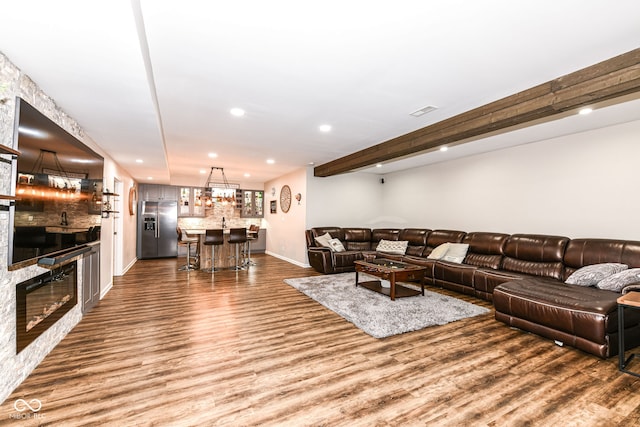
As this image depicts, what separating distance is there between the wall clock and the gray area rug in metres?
3.22

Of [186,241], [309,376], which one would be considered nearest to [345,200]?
[186,241]

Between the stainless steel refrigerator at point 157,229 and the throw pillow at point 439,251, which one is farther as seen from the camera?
the stainless steel refrigerator at point 157,229

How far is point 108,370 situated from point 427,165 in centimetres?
669

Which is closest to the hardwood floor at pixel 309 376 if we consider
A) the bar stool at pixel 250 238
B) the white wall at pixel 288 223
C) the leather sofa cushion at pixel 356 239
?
the bar stool at pixel 250 238

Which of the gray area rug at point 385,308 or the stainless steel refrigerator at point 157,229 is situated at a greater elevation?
the stainless steel refrigerator at point 157,229

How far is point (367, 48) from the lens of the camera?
6.93ft

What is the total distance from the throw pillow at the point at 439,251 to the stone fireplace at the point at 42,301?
5.48 metres

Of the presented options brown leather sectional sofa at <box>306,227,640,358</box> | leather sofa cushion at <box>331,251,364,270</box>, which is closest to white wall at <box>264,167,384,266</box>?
brown leather sectional sofa at <box>306,227,640,358</box>

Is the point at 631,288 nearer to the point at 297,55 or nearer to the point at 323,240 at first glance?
the point at 297,55

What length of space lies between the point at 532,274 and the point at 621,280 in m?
1.24

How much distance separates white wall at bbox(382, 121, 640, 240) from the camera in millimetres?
3754

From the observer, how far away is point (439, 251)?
17.7ft

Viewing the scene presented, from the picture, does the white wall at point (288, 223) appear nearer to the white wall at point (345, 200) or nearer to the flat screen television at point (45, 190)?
the white wall at point (345, 200)

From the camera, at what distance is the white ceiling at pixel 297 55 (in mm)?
1677
